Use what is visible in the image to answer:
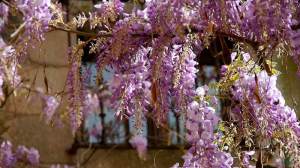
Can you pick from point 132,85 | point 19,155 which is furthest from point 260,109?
point 19,155

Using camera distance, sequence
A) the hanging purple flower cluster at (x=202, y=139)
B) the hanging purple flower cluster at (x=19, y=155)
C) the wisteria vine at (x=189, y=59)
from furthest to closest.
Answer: the hanging purple flower cluster at (x=19, y=155)
the hanging purple flower cluster at (x=202, y=139)
the wisteria vine at (x=189, y=59)

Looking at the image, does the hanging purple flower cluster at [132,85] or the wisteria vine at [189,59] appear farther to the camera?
the hanging purple flower cluster at [132,85]

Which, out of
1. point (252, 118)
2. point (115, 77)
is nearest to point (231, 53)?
point (252, 118)

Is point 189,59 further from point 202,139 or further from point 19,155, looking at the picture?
point 19,155

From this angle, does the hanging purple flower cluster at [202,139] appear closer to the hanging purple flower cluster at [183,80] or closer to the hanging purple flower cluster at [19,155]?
the hanging purple flower cluster at [183,80]

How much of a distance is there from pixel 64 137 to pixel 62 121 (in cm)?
16

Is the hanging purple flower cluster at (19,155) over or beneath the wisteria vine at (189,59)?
beneath

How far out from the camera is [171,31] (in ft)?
6.70

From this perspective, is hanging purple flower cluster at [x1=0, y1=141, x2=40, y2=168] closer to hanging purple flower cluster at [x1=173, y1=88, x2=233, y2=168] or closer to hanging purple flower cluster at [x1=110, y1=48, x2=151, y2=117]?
hanging purple flower cluster at [x1=110, y1=48, x2=151, y2=117]

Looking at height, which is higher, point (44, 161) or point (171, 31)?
point (171, 31)

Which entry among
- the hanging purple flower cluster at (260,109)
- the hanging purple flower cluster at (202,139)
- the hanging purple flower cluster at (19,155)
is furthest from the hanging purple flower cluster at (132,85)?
the hanging purple flower cluster at (19,155)

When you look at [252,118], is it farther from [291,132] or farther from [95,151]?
[95,151]

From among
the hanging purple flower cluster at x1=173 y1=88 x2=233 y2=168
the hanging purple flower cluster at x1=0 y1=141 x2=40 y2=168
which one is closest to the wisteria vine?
the hanging purple flower cluster at x1=173 y1=88 x2=233 y2=168

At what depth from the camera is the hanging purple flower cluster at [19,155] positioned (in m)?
4.88
